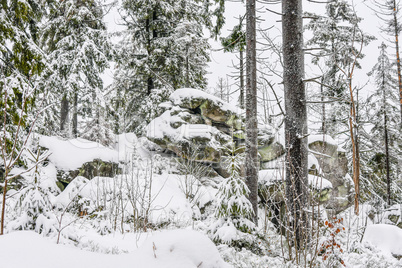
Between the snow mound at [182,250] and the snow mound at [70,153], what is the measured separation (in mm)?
6259

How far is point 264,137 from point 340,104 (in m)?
5.31

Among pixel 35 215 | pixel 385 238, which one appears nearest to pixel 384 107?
pixel 385 238

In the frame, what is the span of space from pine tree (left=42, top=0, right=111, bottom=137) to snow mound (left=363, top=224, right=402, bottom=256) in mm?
11075

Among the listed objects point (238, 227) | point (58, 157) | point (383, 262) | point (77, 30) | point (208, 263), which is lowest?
point (383, 262)

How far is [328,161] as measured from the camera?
32.5ft

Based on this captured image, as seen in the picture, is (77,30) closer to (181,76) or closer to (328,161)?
(181,76)

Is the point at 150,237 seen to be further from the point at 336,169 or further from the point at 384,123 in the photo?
the point at 384,123

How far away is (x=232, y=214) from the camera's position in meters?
4.28

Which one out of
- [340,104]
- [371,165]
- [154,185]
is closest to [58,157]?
[154,185]

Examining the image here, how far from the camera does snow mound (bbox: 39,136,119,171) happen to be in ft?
26.0

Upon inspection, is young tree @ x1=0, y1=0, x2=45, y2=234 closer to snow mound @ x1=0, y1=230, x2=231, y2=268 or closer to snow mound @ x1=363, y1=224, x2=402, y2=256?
snow mound @ x1=0, y1=230, x2=231, y2=268

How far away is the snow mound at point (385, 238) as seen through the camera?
14.7ft

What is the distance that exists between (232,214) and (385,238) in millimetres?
3258

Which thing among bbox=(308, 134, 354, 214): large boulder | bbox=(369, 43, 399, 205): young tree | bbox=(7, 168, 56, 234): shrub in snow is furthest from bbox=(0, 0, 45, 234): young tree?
bbox=(369, 43, 399, 205): young tree
